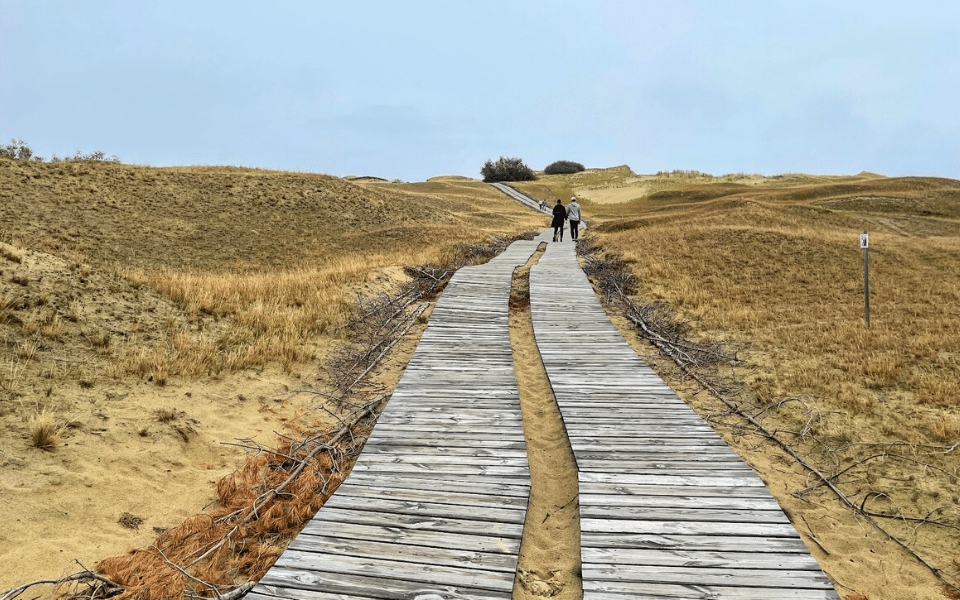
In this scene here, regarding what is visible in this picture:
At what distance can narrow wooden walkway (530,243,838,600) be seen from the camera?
301 centimetres

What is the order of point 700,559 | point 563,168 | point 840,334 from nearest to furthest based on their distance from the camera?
point 700,559, point 840,334, point 563,168

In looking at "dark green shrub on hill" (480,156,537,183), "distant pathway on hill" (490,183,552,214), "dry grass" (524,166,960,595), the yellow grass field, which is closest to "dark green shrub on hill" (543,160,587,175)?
"dark green shrub on hill" (480,156,537,183)

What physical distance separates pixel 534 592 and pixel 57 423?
15.3 feet

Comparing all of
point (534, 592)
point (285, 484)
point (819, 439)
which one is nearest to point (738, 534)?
point (534, 592)

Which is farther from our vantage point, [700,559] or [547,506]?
[547,506]

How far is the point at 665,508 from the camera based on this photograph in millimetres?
3781

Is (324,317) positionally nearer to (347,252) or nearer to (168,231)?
(347,252)

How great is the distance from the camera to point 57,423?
488 centimetres

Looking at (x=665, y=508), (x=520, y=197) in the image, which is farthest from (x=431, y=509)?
(x=520, y=197)

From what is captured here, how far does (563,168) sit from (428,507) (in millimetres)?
89562

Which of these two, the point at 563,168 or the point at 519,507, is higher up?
the point at 563,168

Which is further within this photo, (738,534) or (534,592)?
(738,534)

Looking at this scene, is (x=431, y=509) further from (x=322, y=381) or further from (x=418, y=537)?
(x=322, y=381)

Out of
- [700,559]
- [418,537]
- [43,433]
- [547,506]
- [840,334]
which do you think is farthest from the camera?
[840,334]
